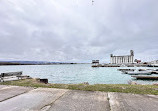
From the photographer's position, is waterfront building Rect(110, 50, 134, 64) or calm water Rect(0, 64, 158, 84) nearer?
calm water Rect(0, 64, 158, 84)

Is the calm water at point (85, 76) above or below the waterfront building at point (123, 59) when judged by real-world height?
below

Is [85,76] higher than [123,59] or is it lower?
lower

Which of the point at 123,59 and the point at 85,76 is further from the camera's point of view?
the point at 123,59

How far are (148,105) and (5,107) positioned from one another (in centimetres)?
550

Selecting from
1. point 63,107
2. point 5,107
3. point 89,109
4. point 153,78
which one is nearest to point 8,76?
point 5,107

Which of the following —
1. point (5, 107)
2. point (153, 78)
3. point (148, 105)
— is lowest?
point (153, 78)

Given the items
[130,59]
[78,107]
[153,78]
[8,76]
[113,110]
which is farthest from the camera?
[130,59]

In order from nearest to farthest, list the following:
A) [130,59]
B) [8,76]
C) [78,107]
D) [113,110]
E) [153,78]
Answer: [113,110] < [78,107] < [8,76] < [153,78] < [130,59]

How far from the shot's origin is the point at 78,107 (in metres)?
3.58

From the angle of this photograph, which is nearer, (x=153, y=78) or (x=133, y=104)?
(x=133, y=104)

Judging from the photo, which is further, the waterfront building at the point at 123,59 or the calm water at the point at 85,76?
the waterfront building at the point at 123,59

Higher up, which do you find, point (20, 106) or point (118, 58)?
point (118, 58)

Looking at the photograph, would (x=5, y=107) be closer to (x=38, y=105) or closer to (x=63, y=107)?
(x=38, y=105)

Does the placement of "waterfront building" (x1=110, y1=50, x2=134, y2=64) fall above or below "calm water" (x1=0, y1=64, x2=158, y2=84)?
above
